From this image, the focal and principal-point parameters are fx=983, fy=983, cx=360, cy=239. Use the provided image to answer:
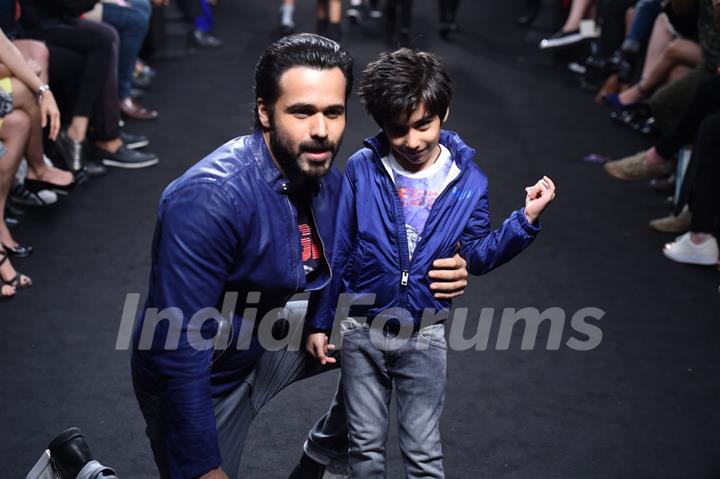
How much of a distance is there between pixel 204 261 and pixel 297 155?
11.2 inches

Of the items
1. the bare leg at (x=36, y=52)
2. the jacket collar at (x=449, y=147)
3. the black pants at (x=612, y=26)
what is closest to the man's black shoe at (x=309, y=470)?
the jacket collar at (x=449, y=147)

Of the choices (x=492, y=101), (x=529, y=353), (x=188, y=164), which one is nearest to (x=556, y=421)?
(x=529, y=353)

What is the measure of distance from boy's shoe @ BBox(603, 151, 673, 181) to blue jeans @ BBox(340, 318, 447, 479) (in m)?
2.76

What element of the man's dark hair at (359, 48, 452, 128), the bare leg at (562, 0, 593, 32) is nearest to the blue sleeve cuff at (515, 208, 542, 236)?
the man's dark hair at (359, 48, 452, 128)

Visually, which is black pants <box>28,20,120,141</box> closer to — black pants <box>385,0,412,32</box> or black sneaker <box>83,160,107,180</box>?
black sneaker <box>83,160,107,180</box>

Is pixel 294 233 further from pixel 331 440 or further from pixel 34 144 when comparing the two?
pixel 34 144

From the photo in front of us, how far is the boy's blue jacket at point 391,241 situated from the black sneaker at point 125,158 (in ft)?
8.46

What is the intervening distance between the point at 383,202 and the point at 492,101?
3.66 m

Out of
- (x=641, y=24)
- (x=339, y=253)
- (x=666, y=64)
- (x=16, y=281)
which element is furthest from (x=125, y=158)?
(x=641, y=24)

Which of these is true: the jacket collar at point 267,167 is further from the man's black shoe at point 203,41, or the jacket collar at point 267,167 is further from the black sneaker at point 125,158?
the man's black shoe at point 203,41

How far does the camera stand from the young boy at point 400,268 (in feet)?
7.17

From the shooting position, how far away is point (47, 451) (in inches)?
95.0

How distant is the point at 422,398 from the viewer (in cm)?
219

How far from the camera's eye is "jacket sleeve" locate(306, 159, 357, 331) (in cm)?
220
